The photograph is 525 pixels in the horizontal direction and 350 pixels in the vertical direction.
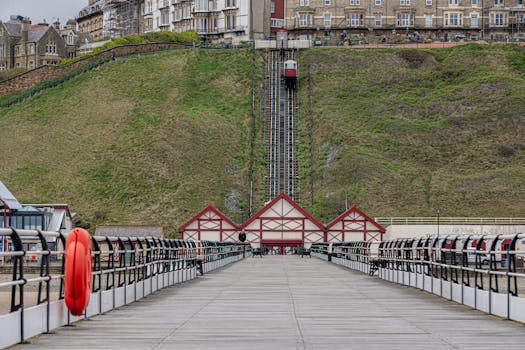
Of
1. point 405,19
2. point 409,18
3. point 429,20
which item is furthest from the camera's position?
point 429,20

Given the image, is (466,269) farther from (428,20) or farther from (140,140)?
(428,20)

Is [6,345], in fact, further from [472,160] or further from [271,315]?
[472,160]

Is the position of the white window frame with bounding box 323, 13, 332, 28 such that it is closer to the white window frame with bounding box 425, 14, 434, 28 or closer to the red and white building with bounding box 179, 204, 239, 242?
the white window frame with bounding box 425, 14, 434, 28

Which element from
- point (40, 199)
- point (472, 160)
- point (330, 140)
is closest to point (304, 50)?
point (330, 140)

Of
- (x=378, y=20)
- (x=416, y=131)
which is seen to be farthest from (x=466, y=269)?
(x=378, y=20)

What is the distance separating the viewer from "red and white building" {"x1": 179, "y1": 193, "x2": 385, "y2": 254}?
107750 millimetres

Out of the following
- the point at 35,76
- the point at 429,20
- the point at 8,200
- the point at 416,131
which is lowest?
the point at 8,200

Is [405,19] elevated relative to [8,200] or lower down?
elevated

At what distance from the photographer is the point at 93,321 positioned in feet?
69.9

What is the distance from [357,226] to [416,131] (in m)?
36.5

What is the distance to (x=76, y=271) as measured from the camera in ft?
60.1

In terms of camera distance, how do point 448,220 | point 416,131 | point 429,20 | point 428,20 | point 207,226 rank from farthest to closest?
point 428,20
point 429,20
point 416,131
point 448,220
point 207,226

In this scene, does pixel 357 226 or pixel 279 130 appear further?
pixel 279 130

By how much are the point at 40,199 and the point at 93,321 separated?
10293 cm
